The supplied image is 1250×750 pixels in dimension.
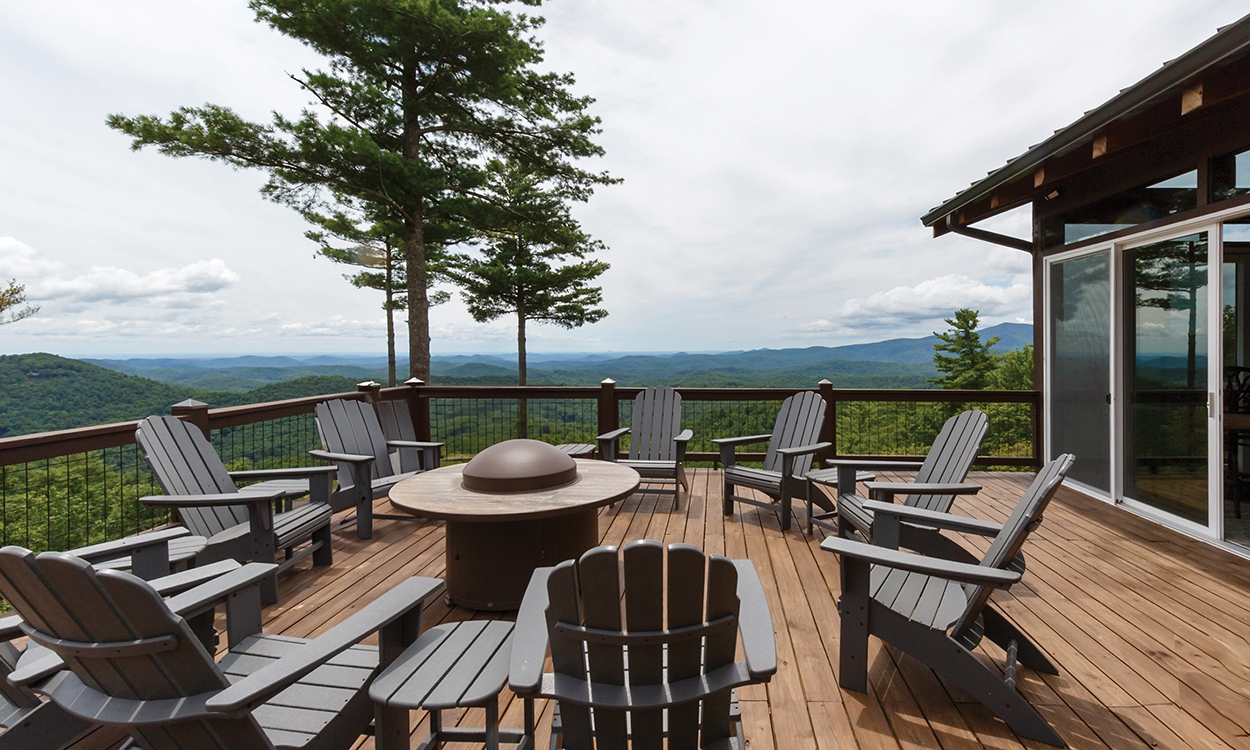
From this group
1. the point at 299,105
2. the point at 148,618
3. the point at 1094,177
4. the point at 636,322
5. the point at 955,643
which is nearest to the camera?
the point at 148,618

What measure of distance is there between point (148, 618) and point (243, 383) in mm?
31372

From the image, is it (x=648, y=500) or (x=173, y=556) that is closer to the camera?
(x=173, y=556)

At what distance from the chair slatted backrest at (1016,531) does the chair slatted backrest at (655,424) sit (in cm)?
320

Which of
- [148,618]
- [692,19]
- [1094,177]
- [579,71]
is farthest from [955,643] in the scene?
[579,71]

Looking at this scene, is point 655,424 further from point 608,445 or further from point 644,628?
point 644,628

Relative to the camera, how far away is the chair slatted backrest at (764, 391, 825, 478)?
171 inches

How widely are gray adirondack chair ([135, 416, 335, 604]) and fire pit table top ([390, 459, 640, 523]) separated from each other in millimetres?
653

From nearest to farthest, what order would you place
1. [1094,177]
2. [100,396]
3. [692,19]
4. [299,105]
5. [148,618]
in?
[148,618]
[1094,177]
[692,19]
[299,105]
[100,396]

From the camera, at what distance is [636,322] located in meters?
22.6

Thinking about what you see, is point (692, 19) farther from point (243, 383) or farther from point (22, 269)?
point (243, 383)

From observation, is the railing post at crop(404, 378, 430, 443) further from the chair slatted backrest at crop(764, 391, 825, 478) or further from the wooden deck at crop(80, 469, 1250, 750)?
the chair slatted backrest at crop(764, 391, 825, 478)

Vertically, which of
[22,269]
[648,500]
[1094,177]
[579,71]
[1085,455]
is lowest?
[648,500]

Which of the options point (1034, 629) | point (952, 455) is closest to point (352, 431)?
point (952, 455)

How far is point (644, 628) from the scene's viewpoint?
127 centimetres
